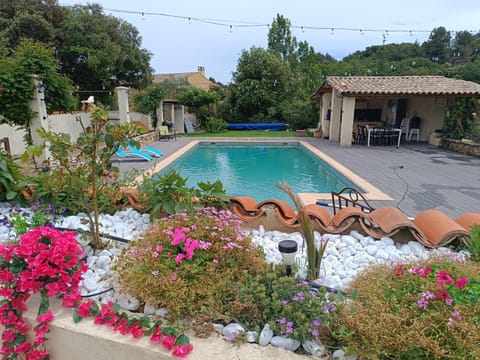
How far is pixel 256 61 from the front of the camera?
73.3 feet

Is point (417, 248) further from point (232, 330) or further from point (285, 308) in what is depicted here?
point (232, 330)

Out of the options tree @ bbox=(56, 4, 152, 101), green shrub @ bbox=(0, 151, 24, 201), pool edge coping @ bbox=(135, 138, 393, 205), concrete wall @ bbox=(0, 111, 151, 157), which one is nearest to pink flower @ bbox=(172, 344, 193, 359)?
pool edge coping @ bbox=(135, 138, 393, 205)

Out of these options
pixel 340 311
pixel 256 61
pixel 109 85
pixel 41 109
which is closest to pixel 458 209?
pixel 340 311

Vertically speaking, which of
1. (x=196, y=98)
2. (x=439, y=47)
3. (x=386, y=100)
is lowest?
(x=386, y=100)

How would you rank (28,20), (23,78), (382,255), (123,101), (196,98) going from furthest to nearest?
(196,98) → (28,20) → (123,101) → (23,78) → (382,255)

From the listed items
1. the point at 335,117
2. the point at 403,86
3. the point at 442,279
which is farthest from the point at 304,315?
the point at 403,86

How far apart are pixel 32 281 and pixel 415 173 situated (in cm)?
931

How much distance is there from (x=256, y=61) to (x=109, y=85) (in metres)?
10.6

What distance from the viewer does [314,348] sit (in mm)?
1690

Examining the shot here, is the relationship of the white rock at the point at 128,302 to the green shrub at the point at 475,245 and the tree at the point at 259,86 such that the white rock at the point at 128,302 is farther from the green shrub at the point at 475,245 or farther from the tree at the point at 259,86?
the tree at the point at 259,86

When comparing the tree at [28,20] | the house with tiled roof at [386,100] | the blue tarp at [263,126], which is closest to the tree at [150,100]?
the blue tarp at [263,126]

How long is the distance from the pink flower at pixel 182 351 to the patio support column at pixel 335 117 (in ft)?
50.2

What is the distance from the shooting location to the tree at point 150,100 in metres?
17.7

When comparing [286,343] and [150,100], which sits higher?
[150,100]
